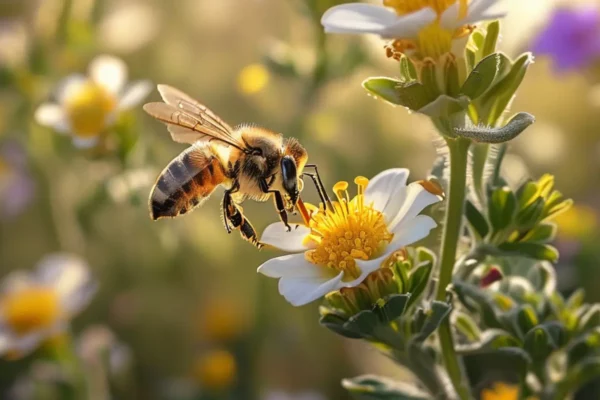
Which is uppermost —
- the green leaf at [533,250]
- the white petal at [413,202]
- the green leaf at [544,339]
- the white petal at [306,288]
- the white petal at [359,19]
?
the white petal at [359,19]

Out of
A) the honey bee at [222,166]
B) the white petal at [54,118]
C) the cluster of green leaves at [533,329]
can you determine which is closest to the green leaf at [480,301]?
the cluster of green leaves at [533,329]

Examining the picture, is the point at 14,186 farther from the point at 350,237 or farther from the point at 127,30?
the point at 350,237

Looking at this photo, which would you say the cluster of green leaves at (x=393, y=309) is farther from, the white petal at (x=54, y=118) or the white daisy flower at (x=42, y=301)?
the white daisy flower at (x=42, y=301)

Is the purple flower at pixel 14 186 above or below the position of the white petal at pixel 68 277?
above

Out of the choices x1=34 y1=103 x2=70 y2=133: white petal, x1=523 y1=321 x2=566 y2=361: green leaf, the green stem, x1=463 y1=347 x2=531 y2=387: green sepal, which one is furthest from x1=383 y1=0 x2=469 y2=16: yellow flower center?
x1=34 y1=103 x2=70 y2=133: white petal

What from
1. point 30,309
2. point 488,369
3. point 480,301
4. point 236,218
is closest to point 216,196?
point 30,309

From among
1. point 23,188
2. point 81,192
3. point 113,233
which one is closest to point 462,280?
point 81,192

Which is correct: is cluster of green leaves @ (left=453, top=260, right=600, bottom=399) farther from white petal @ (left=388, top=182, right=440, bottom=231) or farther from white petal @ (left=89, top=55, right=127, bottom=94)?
white petal @ (left=89, top=55, right=127, bottom=94)
